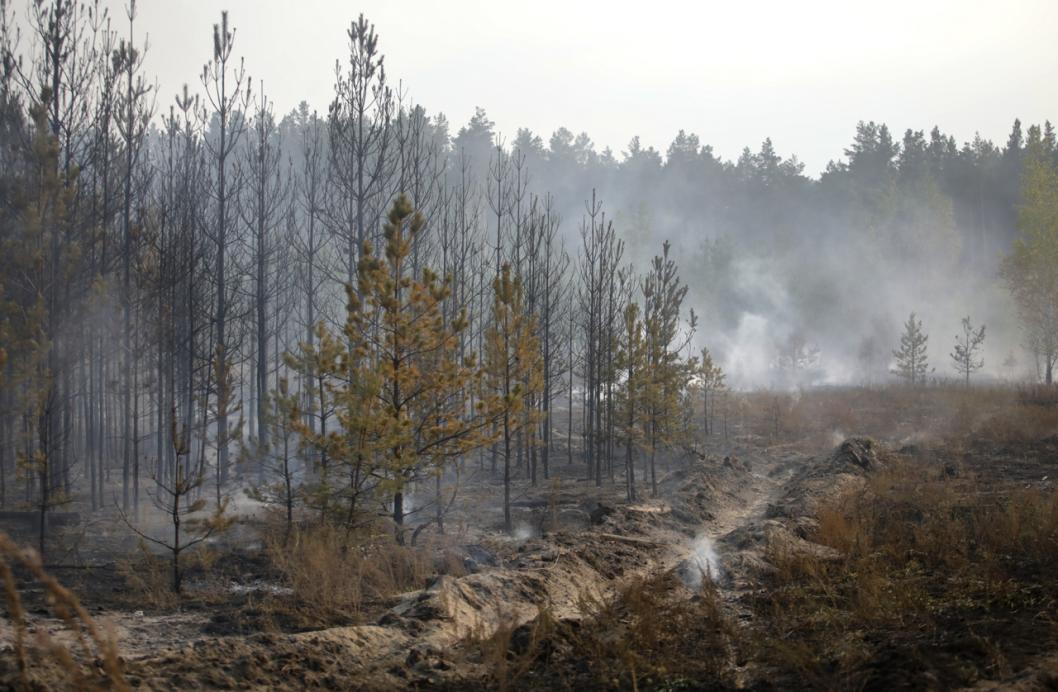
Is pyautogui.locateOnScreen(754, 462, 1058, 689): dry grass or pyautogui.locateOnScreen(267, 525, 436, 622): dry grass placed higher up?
pyautogui.locateOnScreen(754, 462, 1058, 689): dry grass

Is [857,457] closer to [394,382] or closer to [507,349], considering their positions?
[507,349]

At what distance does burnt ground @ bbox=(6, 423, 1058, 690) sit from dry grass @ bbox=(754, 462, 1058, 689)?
0.15 meters

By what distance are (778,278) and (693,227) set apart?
14618mm

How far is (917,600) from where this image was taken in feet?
23.7

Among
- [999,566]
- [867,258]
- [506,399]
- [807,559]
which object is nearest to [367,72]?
[506,399]

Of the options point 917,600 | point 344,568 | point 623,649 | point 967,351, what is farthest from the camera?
point 967,351

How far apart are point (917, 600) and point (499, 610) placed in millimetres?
3703

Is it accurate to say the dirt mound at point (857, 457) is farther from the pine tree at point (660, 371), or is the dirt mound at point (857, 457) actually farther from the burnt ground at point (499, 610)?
the pine tree at point (660, 371)

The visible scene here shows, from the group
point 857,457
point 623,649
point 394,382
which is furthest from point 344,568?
point 857,457

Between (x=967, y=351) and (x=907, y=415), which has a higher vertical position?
(x=967, y=351)

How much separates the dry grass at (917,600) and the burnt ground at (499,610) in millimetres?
151

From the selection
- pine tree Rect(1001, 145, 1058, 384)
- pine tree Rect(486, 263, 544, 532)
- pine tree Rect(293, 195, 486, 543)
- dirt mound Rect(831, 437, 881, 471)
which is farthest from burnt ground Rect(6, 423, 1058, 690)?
pine tree Rect(1001, 145, 1058, 384)

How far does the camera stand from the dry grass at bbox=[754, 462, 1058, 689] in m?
5.80

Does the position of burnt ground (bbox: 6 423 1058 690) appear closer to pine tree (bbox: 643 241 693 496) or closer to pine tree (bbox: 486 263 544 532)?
pine tree (bbox: 486 263 544 532)
